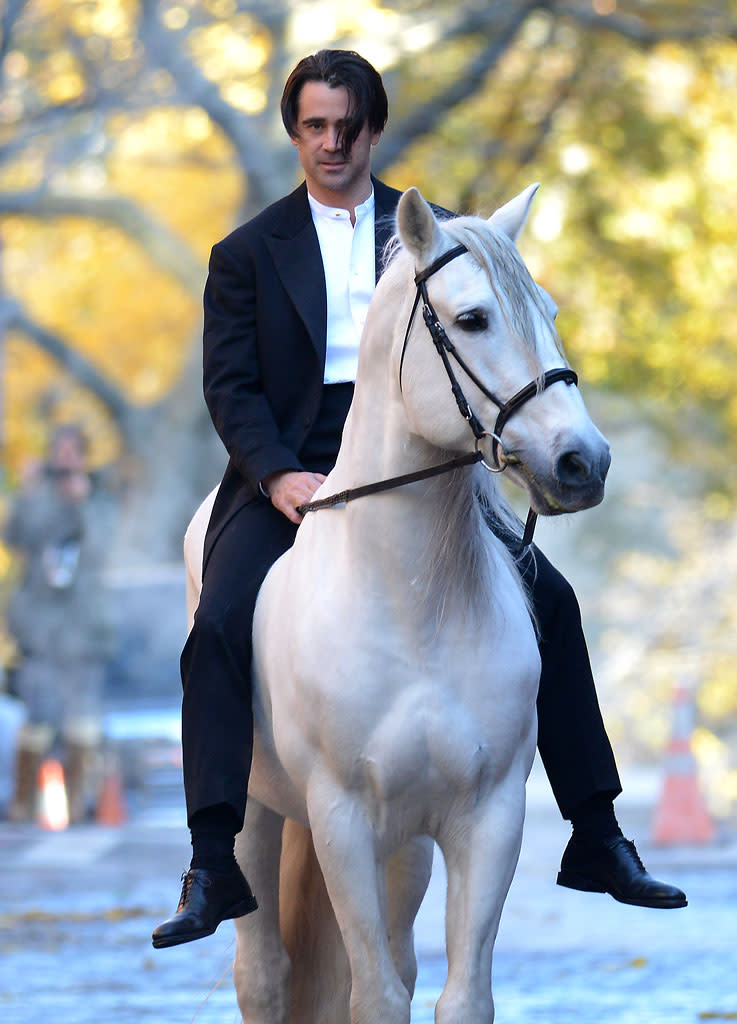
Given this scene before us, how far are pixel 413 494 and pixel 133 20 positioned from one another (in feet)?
48.9

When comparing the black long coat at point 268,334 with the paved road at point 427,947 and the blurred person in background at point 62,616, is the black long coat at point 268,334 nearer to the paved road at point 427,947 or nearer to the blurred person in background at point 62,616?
the paved road at point 427,947

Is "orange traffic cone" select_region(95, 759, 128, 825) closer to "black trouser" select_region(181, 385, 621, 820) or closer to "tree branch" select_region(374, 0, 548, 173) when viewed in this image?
"tree branch" select_region(374, 0, 548, 173)

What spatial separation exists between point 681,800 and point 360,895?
816cm

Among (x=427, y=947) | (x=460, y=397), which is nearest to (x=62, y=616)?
(x=427, y=947)

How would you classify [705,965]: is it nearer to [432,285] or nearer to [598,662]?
[432,285]

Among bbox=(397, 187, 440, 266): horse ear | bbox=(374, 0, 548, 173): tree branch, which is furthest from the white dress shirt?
bbox=(374, 0, 548, 173): tree branch

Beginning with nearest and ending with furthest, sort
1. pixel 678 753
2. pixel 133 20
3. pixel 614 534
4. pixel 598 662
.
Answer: pixel 678 753, pixel 133 20, pixel 598 662, pixel 614 534

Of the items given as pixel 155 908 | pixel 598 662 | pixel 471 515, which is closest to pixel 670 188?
pixel 598 662

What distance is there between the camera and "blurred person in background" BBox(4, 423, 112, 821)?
48.4 feet

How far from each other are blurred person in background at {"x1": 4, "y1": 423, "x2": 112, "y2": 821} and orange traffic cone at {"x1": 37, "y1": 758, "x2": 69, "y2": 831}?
0.25 ft

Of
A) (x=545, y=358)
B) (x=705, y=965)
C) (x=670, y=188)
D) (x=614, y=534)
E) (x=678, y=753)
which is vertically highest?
(x=670, y=188)

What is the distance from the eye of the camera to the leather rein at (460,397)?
178 inches

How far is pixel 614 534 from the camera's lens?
35094mm

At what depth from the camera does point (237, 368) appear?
18.7 ft
